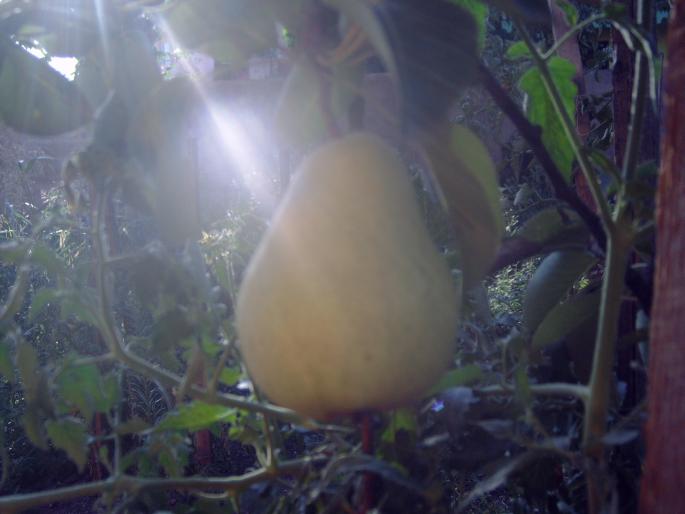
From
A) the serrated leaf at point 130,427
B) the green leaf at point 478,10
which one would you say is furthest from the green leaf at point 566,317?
the serrated leaf at point 130,427

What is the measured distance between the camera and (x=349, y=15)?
1.13 ft

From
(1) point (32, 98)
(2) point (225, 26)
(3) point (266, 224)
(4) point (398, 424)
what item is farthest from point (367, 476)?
(1) point (32, 98)

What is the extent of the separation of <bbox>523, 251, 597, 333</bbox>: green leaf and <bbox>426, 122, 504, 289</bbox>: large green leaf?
0.72 feet

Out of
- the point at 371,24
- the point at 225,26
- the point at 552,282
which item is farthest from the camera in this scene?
the point at 552,282

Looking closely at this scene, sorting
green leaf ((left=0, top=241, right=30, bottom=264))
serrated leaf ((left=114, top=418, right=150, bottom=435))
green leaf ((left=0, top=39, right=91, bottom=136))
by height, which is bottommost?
serrated leaf ((left=114, top=418, right=150, bottom=435))

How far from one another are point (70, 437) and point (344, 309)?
12.2 inches

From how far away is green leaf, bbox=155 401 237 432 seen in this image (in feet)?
1.75

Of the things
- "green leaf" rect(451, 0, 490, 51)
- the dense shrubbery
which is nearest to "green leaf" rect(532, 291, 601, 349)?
the dense shrubbery

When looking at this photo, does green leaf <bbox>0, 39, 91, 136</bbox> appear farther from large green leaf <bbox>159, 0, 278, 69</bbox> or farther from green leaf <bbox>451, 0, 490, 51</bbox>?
green leaf <bbox>451, 0, 490, 51</bbox>

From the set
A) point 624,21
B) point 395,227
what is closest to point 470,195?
point 395,227

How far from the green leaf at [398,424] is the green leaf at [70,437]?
0.24 m

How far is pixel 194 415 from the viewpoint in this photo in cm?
54

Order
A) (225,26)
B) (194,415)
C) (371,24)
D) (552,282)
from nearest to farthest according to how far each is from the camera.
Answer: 1. (371,24)
2. (225,26)
3. (194,415)
4. (552,282)

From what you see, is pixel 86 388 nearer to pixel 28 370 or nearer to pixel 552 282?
pixel 28 370
